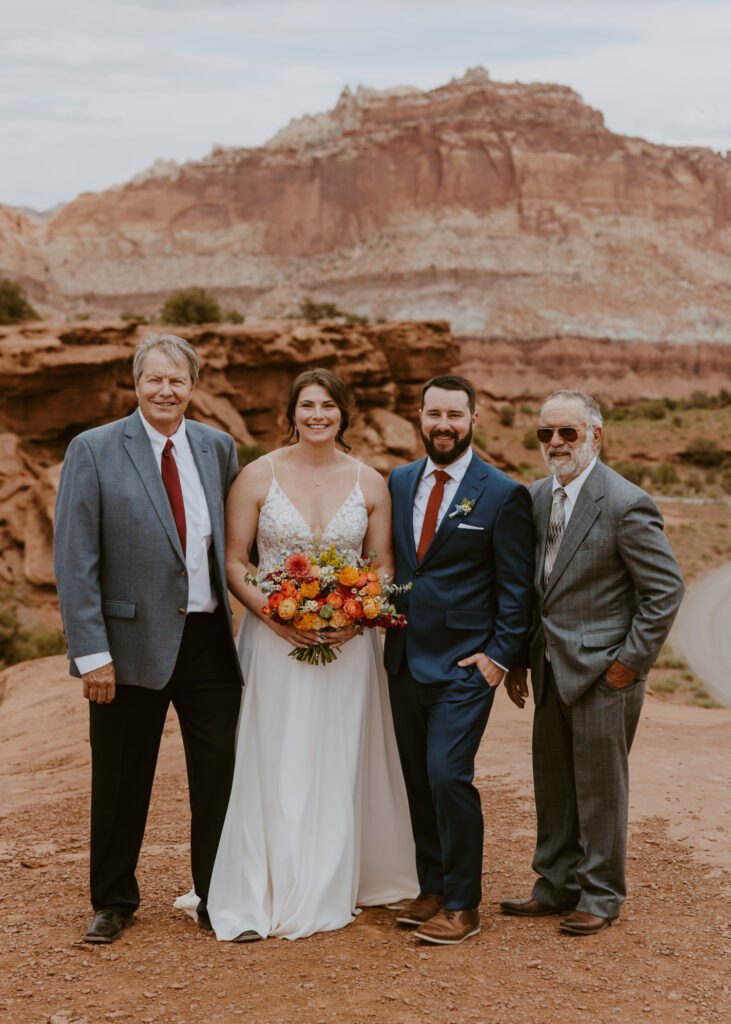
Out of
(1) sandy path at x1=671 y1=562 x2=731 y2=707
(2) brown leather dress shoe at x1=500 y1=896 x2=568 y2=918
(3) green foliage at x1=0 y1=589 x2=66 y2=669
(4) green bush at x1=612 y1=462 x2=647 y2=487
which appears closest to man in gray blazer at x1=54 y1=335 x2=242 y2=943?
(2) brown leather dress shoe at x1=500 y1=896 x2=568 y2=918

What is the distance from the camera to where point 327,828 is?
476cm

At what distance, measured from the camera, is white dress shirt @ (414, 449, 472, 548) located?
4.69 metres

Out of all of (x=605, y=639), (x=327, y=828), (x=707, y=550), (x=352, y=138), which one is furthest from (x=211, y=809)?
(x=352, y=138)

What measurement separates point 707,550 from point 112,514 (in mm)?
23993

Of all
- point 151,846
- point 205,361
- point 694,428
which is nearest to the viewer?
point 151,846

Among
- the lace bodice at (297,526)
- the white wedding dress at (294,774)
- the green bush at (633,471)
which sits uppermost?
the lace bodice at (297,526)

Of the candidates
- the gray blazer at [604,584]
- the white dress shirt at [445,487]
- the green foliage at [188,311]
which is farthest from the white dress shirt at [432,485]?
the green foliage at [188,311]

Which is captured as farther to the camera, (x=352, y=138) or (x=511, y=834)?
(x=352, y=138)

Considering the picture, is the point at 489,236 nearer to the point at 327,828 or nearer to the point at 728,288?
the point at 728,288

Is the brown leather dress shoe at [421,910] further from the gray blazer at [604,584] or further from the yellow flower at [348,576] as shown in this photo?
the yellow flower at [348,576]

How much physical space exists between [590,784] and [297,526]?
177 centimetres

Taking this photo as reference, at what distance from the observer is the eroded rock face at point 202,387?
67.7 feet

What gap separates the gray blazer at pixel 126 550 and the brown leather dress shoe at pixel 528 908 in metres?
1.95

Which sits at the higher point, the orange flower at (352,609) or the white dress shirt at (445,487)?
the white dress shirt at (445,487)
